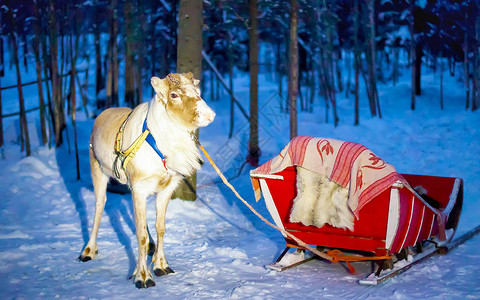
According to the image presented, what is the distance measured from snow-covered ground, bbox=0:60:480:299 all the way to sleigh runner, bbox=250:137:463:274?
42cm

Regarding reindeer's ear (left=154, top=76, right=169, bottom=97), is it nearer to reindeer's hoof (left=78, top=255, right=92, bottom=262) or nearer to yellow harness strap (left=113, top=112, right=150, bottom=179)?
yellow harness strap (left=113, top=112, right=150, bottom=179)

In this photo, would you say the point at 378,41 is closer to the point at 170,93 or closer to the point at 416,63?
the point at 416,63

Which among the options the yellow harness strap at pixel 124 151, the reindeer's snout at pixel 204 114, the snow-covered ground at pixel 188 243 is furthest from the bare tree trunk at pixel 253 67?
the reindeer's snout at pixel 204 114

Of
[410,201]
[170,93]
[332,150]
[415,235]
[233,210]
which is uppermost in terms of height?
[170,93]

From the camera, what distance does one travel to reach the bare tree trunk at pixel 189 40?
856 centimetres

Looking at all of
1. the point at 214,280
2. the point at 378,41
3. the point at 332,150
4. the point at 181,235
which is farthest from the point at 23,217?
the point at 378,41

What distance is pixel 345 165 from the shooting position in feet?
16.7

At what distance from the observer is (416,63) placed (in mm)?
25406

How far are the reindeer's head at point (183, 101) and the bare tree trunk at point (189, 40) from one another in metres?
3.63

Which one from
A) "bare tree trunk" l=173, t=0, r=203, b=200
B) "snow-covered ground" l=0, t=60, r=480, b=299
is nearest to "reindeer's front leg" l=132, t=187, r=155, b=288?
"snow-covered ground" l=0, t=60, r=480, b=299

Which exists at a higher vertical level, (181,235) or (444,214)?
(444,214)

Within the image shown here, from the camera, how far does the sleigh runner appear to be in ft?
16.0

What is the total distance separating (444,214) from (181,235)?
351 cm

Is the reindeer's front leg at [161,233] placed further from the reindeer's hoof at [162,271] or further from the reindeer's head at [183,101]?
the reindeer's head at [183,101]
